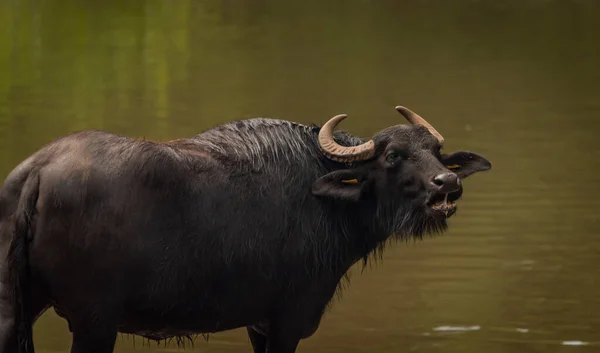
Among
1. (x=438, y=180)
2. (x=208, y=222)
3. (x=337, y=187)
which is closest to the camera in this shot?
(x=208, y=222)

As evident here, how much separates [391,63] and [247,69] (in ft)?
8.72

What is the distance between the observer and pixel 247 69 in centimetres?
2420

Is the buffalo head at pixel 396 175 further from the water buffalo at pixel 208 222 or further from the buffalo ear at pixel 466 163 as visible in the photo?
the buffalo ear at pixel 466 163

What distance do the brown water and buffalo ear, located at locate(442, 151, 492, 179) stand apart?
6.49 ft

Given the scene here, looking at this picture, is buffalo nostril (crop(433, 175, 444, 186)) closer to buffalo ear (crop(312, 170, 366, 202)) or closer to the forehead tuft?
the forehead tuft

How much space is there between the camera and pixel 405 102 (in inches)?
800

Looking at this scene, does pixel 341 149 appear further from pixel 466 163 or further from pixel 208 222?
pixel 208 222

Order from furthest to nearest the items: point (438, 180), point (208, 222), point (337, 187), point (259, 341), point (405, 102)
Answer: point (405, 102), point (259, 341), point (337, 187), point (438, 180), point (208, 222)

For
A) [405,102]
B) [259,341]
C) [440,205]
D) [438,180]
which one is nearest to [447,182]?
[438,180]

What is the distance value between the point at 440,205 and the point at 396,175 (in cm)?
35

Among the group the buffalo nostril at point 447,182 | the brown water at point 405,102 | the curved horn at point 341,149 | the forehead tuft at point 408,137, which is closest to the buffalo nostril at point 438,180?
the buffalo nostril at point 447,182

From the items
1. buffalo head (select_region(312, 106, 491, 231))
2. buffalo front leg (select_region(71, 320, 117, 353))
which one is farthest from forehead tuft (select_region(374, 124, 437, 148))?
buffalo front leg (select_region(71, 320, 117, 353))

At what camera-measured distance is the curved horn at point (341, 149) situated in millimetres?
8102

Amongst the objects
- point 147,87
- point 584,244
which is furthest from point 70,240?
point 147,87
